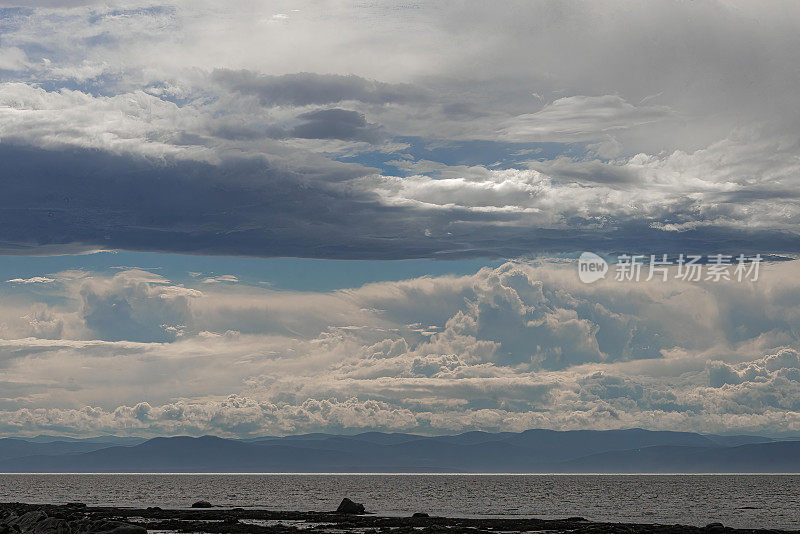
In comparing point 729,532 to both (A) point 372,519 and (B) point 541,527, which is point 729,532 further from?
(A) point 372,519

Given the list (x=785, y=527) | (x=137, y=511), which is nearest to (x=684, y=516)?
(x=785, y=527)

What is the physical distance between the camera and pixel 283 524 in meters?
99.9

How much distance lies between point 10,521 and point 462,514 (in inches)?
2363

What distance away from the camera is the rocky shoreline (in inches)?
3184

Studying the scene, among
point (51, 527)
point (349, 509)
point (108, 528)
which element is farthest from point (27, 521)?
point (349, 509)

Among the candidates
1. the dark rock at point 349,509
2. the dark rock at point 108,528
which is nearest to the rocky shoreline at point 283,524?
the dark rock at point 108,528

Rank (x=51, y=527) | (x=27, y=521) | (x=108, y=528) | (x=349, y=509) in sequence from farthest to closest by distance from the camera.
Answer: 1. (x=349, y=509)
2. (x=27, y=521)
3. (x=108, y=528)
4. (x=51, y=527)

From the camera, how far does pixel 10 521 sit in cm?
8588

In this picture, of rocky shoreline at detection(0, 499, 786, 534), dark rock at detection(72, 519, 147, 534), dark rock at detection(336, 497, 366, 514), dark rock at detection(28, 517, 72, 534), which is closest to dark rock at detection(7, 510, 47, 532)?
rocky shoreline at detection(0, 499, 786, 534)

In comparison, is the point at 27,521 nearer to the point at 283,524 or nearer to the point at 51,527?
the point at 51,527

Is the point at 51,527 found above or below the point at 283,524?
above

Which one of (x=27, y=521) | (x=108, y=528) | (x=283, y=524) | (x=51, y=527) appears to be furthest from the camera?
(x=283, y=524)

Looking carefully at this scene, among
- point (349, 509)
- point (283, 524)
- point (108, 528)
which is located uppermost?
point (108, 528)

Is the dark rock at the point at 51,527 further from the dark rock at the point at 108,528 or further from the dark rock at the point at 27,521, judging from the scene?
the dark rock at the point at 27,521
